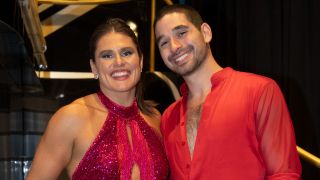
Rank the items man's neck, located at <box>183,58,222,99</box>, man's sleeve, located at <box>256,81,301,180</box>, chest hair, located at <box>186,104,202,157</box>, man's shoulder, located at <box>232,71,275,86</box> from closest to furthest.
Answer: man's sleeve, located at <box>256,81,301,180</box> → man's shoulder, located at <box>232,71,275,86</box> → chest hair, located at <box>186,104,202,157</box> → man's neck, located at <box>183,58,222,99</box>

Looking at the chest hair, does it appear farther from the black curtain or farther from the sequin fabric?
the black curtain

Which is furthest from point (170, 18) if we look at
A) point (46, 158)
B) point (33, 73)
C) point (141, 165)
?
point (33, 73)

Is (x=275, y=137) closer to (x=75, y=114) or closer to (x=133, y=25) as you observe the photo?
(x=75, y=114)

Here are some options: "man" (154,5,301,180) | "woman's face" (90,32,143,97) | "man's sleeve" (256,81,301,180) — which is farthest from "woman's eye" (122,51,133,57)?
"man's sleeve" (256,81,301,180)

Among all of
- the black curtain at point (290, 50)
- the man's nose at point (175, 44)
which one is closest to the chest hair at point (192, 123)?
the man's nose at point (175, 44)

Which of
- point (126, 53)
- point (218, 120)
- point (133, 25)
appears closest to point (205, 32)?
point (126, 53)

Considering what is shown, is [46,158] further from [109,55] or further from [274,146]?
[274,146]

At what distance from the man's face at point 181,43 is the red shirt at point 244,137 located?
0.21 metres

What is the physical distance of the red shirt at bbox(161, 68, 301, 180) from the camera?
207 cm

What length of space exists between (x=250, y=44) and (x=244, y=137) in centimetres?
215

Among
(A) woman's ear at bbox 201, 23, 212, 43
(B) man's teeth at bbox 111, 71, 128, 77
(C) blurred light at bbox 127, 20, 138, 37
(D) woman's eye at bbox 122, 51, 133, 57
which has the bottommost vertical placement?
(B) man's teeth at bbox 111, 71, 128, 77

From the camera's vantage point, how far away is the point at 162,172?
2.44 metres

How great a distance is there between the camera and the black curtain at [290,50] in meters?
3.52

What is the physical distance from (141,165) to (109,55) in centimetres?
54
